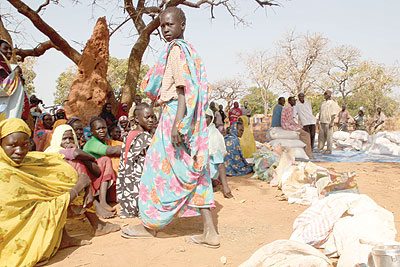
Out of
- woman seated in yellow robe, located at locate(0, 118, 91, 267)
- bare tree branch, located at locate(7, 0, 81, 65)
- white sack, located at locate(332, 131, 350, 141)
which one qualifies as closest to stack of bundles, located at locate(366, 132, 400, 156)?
white sack, located at locate(332, 131, 350, 141)

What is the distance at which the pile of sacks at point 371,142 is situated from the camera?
31.8 feet

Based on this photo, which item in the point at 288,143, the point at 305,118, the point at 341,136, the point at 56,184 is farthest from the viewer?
the point at 341,136

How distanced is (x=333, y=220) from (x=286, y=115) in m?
6.22

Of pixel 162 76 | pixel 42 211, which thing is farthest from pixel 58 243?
pixel 162 76

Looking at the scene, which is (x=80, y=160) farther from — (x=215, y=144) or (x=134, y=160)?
(x=215, y=144)

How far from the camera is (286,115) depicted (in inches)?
336

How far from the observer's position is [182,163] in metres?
2.61

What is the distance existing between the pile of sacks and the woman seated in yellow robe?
9.77m

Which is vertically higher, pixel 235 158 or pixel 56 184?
pixel 56 184

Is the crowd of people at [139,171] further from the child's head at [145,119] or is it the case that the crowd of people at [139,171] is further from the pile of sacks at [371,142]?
the pile of sacks at [371,142]

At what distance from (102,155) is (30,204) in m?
1.69

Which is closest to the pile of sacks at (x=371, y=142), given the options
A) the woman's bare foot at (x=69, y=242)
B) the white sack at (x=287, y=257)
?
the white sack at (x=287, y=257)

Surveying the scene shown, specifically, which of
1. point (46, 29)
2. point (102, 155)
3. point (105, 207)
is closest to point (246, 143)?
point (102, 155)

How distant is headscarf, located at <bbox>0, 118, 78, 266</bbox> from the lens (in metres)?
2.15
